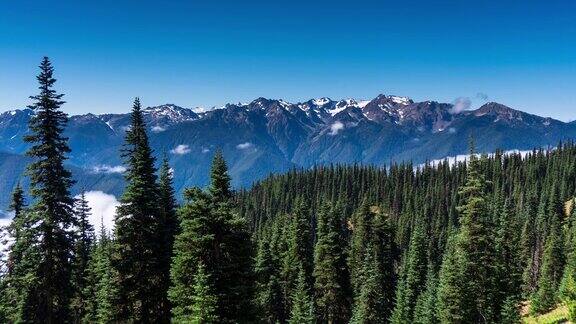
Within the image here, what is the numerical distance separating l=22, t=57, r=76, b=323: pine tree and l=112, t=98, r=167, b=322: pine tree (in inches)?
122

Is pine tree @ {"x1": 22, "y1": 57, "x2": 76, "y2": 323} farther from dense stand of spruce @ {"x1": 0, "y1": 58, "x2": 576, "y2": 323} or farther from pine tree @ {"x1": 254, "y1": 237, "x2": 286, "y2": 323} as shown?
pine tree @ {"x1": 254, "y1": 237, "x2": 286, "y2": 323}

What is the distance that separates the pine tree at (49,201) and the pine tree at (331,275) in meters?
33.3

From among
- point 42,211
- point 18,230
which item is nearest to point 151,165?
point 42,211

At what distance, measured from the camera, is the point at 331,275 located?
185 ft

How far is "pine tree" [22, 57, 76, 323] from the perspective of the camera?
2788 centimetres

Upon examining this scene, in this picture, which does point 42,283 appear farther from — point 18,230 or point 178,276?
point 178,276

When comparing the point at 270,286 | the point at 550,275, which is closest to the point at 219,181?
the point at 270,286

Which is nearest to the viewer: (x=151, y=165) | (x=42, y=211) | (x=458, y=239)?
(x=42, y=211)

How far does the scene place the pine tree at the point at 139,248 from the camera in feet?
95.7

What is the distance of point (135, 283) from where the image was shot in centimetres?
2955

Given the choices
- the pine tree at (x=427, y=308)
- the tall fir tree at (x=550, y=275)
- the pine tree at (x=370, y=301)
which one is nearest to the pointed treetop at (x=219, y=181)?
the pine tree at (x=427, y=308)

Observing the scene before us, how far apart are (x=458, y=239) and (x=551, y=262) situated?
181ft

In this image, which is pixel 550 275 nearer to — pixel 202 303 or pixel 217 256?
pixel 217 256

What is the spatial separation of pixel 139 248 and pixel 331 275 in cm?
3135
